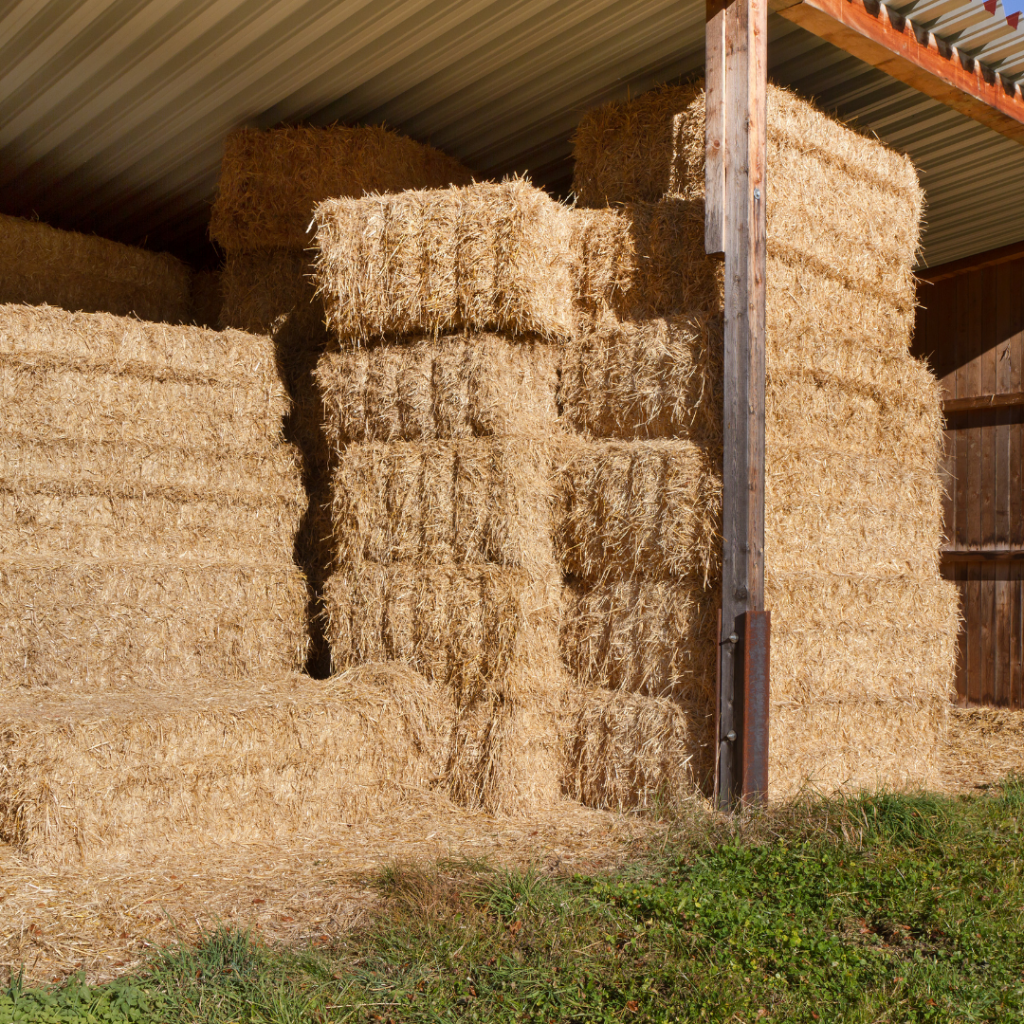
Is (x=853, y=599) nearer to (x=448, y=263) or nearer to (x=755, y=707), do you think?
(x=755, y=707)

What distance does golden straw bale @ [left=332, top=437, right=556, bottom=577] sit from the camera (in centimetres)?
653

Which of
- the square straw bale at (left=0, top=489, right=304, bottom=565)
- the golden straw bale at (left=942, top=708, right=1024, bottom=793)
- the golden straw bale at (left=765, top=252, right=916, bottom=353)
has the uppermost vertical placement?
the golden straw bale at (left=765, top=252, right=916, bottom=353)

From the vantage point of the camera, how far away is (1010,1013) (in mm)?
3771

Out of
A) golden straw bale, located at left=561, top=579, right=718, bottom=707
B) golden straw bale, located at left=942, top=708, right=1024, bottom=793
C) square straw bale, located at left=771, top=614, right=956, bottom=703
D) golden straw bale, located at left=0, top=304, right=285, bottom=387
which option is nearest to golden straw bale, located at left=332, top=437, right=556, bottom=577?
golden straw bale, located at left=561, top=579, right=718, bottom=707

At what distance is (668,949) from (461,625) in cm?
266

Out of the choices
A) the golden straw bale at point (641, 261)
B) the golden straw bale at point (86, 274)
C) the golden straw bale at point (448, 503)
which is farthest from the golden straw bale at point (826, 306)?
the golden straw bale at point (86, 274)

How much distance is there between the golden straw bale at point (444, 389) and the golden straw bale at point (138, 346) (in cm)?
76

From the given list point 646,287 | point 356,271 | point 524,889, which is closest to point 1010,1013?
point 524,889

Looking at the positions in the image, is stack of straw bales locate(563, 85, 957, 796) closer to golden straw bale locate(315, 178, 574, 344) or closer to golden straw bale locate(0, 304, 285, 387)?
golden straw bale locate(315, 178, 574, 344)

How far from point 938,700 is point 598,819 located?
7.87 feet

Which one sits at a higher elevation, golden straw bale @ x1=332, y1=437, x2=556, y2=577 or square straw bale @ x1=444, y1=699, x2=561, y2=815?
golden straw bale @ x1=332, y1=437, x2=556, y2=577

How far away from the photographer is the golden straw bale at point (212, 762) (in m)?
5.25

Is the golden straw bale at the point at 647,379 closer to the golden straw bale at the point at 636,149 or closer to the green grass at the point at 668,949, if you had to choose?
the golden straw bale at the point at 636,149

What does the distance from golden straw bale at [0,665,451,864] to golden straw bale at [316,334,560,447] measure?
4.82ft
